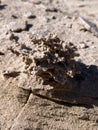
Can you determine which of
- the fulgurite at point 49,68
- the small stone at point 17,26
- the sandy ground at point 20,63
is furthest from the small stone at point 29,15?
the fulgurite at point 49,68

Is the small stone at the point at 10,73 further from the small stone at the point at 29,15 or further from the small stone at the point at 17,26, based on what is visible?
the small stone at the point at 29,15

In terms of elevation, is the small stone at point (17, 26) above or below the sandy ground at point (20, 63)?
above

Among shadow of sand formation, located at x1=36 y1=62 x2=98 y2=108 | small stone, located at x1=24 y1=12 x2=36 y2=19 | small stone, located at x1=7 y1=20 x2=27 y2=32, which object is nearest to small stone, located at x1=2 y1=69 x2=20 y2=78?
shadow of sand formation, located at x1=36 y1=62 x2=98 y2=108

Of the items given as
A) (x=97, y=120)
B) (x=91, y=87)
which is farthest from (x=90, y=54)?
(x=97, y=120)

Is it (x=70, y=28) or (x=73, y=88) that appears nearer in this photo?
(x=73, y=88)

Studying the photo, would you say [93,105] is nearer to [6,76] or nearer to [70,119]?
[70,119]

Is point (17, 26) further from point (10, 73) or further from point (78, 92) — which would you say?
point (78, 92)
